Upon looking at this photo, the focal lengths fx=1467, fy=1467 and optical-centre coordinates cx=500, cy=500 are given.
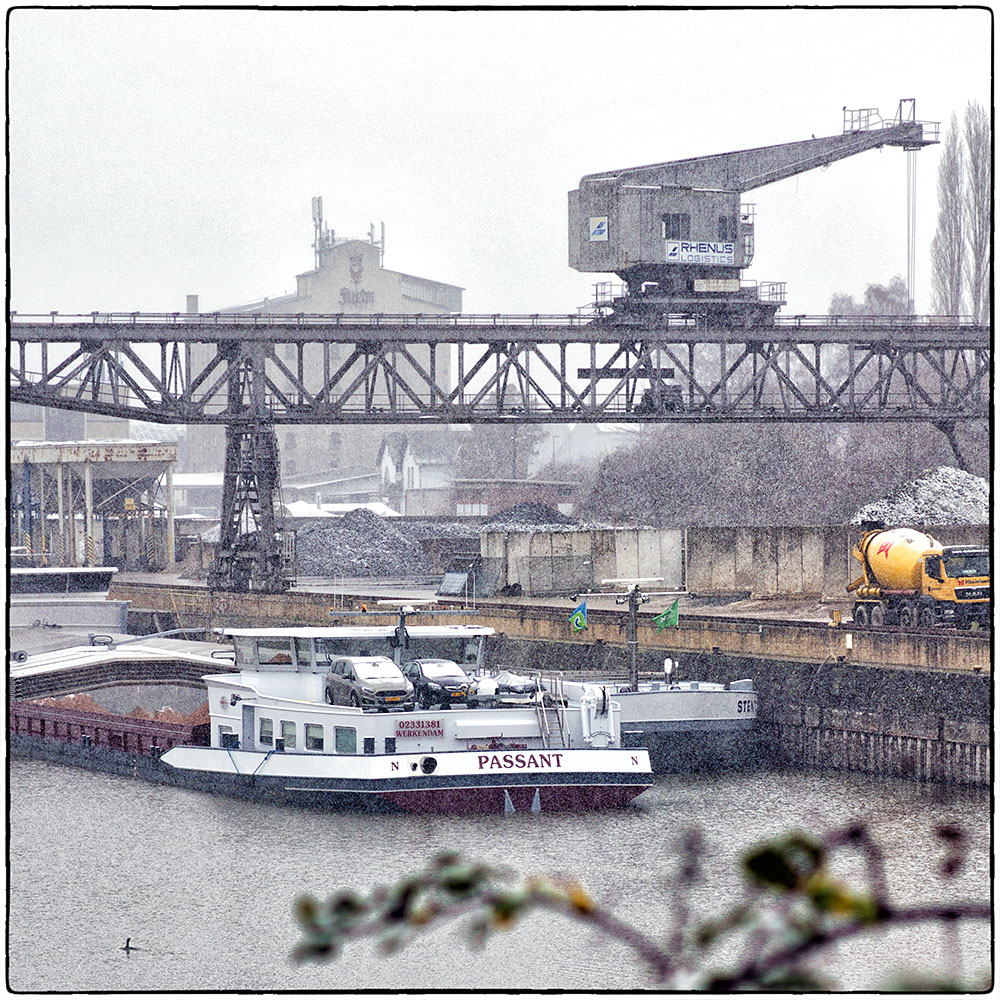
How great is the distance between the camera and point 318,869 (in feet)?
75.9

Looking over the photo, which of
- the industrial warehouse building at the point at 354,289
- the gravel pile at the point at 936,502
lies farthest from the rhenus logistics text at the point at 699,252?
the industrial warehouse building at the point at 354,289

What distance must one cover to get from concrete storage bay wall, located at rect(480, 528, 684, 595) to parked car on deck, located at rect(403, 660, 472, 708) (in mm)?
21854

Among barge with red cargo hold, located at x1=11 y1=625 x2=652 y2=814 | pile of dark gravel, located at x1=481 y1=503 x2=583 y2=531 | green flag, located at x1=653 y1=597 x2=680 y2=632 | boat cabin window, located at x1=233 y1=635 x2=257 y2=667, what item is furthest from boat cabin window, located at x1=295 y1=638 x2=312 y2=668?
pile of dark gravel, located at x1=481 y1=503 x2=583 y2=531

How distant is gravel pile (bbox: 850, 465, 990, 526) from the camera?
49.5 metres

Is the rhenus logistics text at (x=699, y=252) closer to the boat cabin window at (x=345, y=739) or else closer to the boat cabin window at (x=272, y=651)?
the boat cabin window at (x=272, y=651)

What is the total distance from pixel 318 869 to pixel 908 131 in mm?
34398

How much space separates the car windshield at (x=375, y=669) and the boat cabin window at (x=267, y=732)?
221 centimetres

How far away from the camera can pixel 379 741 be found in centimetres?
2772

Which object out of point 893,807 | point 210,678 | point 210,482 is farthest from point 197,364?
point 893,807

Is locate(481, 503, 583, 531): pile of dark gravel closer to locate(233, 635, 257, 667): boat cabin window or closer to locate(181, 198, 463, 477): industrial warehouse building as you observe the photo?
locate(181, 198, 463, 477): industrial warehouse building

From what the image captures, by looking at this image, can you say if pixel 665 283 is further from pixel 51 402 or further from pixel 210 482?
pixel 210 482

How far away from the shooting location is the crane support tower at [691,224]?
47.6m

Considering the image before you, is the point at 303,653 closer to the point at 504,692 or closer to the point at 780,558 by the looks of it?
the point at 504,692

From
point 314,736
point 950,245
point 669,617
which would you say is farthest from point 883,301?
point 314,736
